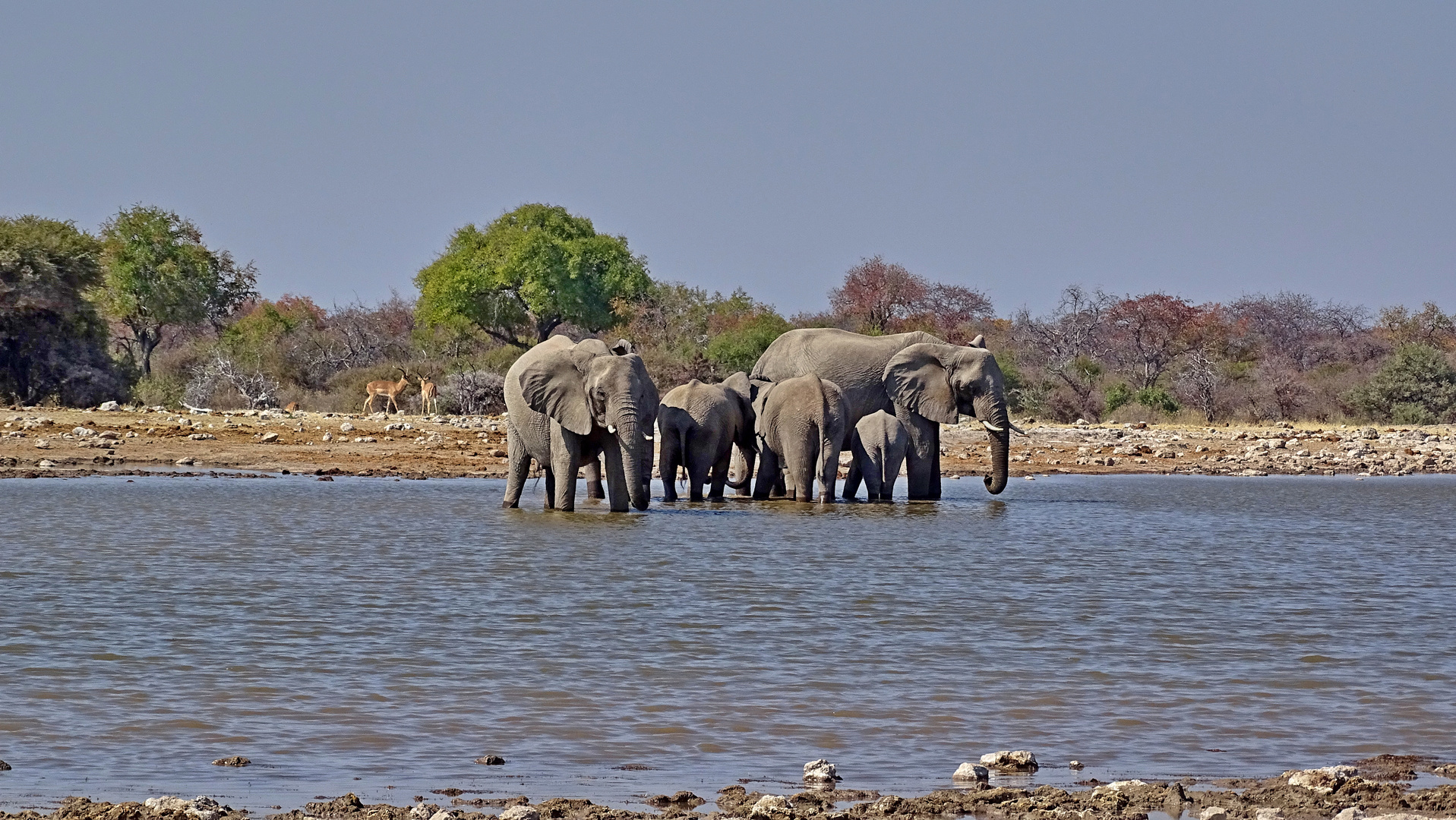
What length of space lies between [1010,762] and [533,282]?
4044cm

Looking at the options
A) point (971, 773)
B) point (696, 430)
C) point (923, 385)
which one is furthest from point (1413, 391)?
point (971, 773)

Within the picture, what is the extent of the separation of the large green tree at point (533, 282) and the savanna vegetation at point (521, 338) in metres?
0.06

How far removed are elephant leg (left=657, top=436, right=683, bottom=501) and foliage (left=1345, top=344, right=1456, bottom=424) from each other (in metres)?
26.0

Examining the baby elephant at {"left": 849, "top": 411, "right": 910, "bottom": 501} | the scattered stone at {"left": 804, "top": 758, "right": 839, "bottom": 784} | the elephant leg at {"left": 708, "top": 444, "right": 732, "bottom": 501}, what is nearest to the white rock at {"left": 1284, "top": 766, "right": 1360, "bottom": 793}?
the scattered stone at {"left": 804, "top": 758, "right": 839, "bottom": 784}

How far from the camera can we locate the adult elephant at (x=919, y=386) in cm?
2117

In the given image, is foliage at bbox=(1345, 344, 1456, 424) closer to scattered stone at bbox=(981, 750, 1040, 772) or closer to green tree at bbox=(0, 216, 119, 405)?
green tree at bbox=(0, 216, 119, 405)

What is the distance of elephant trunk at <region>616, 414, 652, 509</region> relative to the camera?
17.2 m

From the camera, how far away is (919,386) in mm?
21312

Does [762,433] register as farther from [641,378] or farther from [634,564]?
[634,564]

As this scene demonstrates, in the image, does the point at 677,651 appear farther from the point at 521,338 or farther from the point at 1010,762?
the point at 521,338

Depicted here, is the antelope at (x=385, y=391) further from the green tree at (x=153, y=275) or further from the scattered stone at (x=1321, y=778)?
the scattered stone at (x=1321, y=778)

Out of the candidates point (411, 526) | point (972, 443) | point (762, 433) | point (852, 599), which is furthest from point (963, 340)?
point (852, 599)

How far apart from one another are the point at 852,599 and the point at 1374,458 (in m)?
21.0

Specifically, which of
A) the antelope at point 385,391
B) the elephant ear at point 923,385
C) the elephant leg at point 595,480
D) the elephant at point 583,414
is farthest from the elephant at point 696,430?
the antelope at point 385,391
